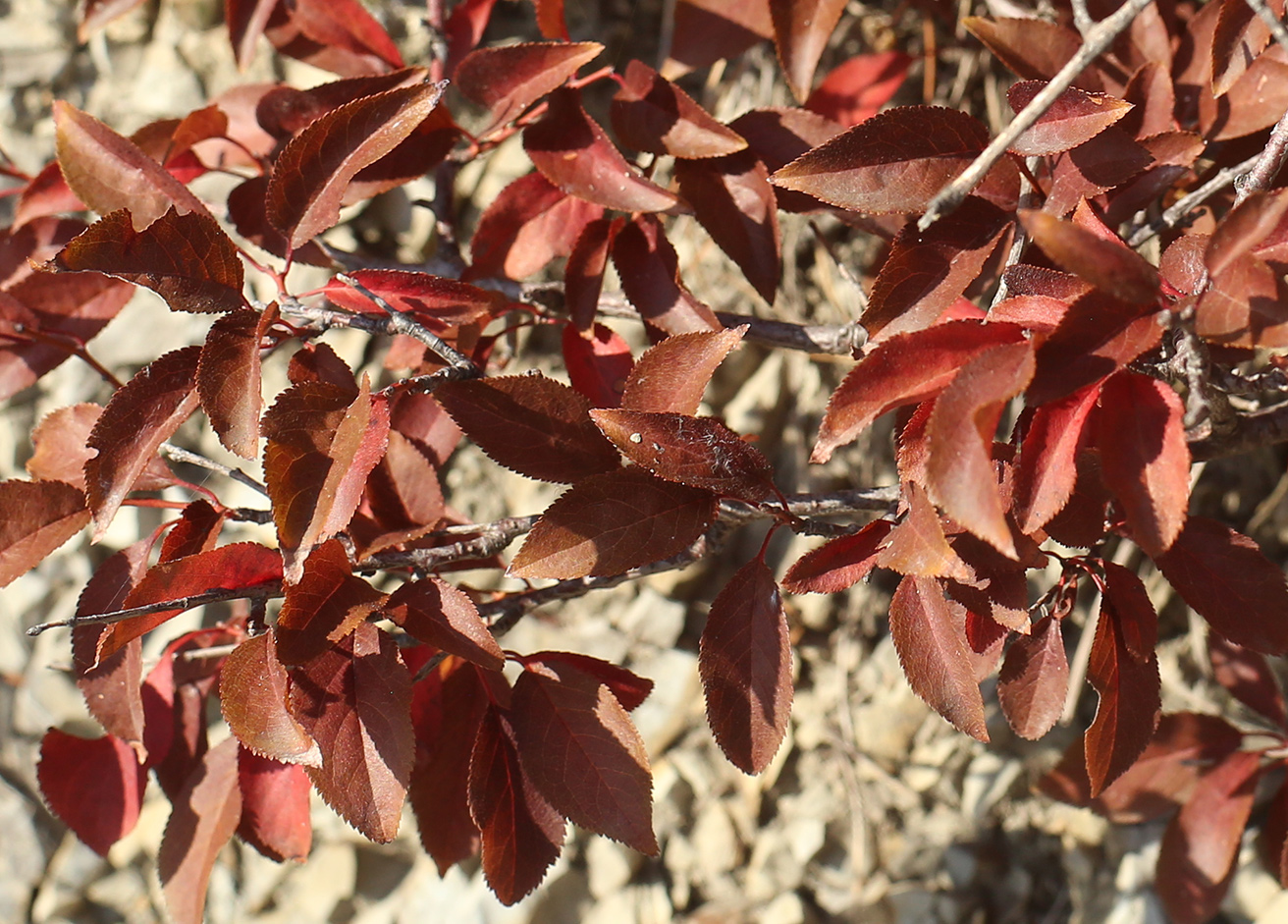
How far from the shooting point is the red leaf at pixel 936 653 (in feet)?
2.51

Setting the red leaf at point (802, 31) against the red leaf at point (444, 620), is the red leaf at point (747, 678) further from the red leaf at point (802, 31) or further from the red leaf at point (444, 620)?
the red leaf at point (802, 31)

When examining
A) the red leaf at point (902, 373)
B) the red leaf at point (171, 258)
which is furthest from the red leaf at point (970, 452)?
the red leaf at point (171, 258)

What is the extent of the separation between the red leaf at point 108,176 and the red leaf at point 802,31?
2.06 ft

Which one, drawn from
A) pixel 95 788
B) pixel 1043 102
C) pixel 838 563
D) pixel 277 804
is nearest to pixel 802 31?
pixel 1043 102

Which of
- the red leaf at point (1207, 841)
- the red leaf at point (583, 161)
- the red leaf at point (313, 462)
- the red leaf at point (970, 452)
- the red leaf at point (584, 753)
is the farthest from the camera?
the red leaf at point (1207, 841)

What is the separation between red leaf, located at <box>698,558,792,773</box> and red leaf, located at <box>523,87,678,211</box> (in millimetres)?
400

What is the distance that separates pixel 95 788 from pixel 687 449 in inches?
30.8

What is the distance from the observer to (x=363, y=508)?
0.98 metres

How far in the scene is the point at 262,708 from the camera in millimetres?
756

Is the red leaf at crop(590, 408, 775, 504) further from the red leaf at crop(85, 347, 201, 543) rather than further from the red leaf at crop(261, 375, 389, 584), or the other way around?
the red leaf at crop(85, 347, 201, 543)

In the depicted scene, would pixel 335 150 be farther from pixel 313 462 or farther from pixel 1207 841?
pixel 1207 841

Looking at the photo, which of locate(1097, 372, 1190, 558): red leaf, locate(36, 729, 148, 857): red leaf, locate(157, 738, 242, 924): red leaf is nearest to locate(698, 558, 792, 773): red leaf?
locate(1097, 372, 1190, 558): red leaf

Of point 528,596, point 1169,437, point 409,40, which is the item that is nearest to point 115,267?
point 528,596

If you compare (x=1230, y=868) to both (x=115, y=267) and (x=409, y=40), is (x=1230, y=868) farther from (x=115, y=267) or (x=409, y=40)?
(x=409, y=40)
